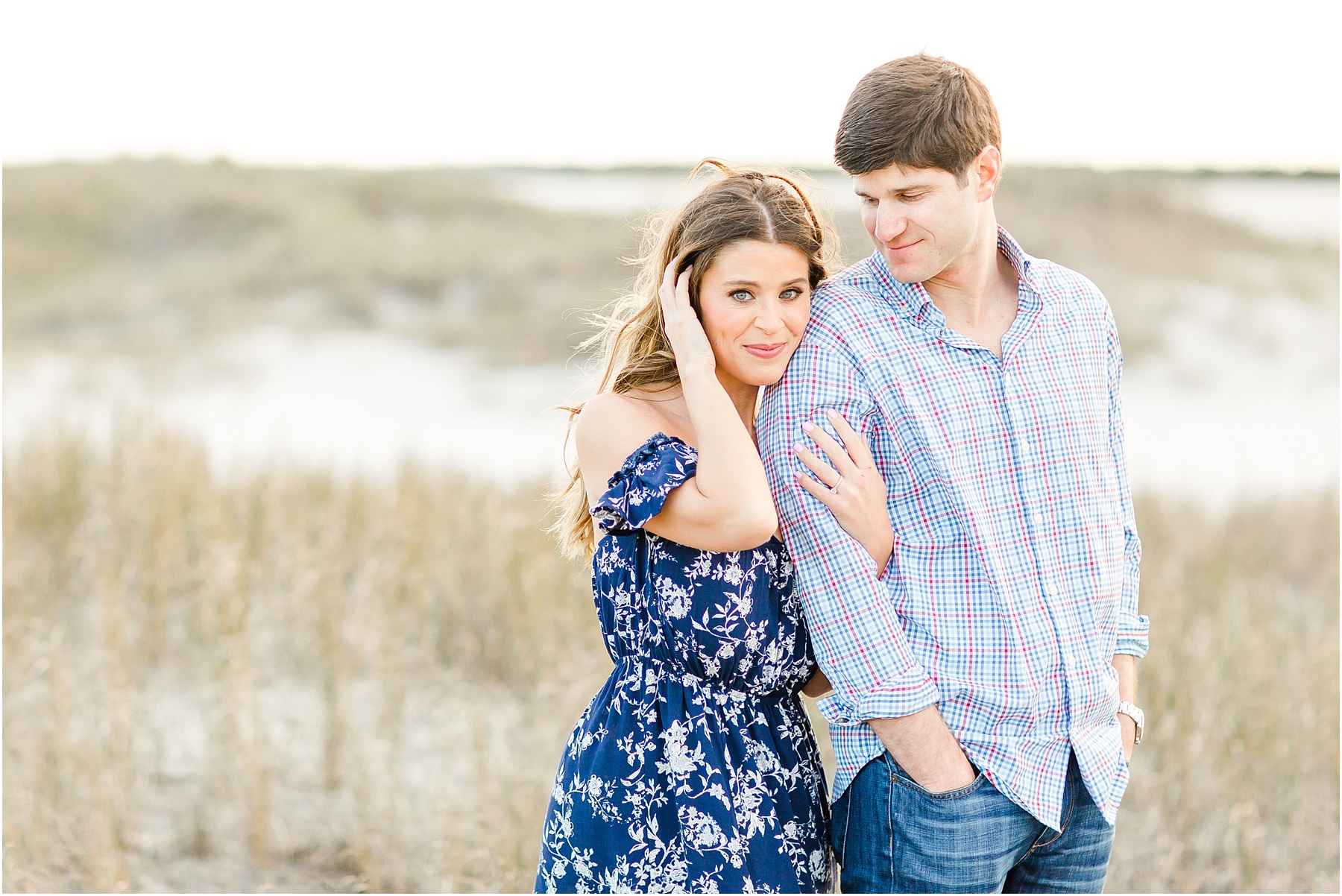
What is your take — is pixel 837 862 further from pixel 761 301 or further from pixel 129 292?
pixel 129 292

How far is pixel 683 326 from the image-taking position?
7.19 feet

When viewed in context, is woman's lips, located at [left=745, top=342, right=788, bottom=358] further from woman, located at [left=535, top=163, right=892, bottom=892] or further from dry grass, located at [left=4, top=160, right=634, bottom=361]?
dry grass, located at [left=4, top=160, right=634, bottom=361]

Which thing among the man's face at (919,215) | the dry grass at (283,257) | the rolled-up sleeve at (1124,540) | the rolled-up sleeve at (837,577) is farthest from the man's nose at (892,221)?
the dry grass at (283,257)

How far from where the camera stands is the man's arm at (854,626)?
204cm

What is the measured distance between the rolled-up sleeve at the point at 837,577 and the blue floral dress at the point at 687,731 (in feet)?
0.33

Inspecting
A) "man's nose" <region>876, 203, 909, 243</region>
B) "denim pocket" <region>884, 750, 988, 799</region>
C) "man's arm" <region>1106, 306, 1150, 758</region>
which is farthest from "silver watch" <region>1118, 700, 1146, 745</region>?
"man's nose" <region>876, 203, 909, 243</region>

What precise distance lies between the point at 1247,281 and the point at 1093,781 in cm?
1863

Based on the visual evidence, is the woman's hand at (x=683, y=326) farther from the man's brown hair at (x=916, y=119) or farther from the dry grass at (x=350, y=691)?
the dry grass at (x=350, y=691)

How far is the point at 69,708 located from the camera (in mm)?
4086

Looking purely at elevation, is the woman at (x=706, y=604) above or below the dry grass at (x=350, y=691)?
above

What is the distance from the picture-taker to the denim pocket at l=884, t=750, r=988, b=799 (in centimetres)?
207

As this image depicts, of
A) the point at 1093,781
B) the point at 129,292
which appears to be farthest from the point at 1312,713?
the point at 129,292

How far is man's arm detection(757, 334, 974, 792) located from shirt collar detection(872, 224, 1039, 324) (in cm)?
18

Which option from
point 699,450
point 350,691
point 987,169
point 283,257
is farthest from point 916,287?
point 283,257
